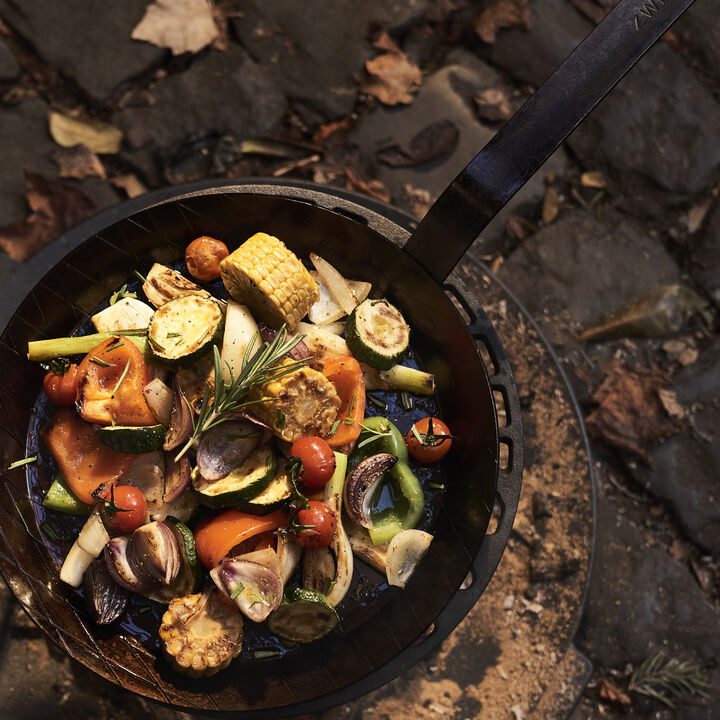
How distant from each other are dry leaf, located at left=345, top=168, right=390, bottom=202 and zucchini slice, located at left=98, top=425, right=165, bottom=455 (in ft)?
7.92

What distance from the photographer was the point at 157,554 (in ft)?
8.09

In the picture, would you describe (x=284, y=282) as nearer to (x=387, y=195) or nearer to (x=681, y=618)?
(x=387, y=195)

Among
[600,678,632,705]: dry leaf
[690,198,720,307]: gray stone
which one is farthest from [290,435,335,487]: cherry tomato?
[690,198,720,307]: gray stone

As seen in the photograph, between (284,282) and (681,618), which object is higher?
(284,282)

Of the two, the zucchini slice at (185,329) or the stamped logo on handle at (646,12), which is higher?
the stamped logo on handle at (646,12)

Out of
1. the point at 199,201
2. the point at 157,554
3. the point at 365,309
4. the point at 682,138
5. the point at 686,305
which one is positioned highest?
the point at 682,138

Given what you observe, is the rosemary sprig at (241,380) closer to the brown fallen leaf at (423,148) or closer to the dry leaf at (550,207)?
the brown fallen leaf at (423,148)

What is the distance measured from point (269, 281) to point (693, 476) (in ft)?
10.8

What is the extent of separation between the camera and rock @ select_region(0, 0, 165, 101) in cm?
438

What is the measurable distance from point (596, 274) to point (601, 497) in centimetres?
152

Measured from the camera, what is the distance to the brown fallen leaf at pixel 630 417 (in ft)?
13.9

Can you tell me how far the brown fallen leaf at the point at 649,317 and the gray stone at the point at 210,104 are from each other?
2.66m

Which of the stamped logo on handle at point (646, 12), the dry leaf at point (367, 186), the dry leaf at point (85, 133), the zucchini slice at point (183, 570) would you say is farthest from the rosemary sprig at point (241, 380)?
the dry leaf at point (85, 133)

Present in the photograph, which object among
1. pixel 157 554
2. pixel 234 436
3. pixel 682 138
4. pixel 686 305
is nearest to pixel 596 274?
pixel 686 305
